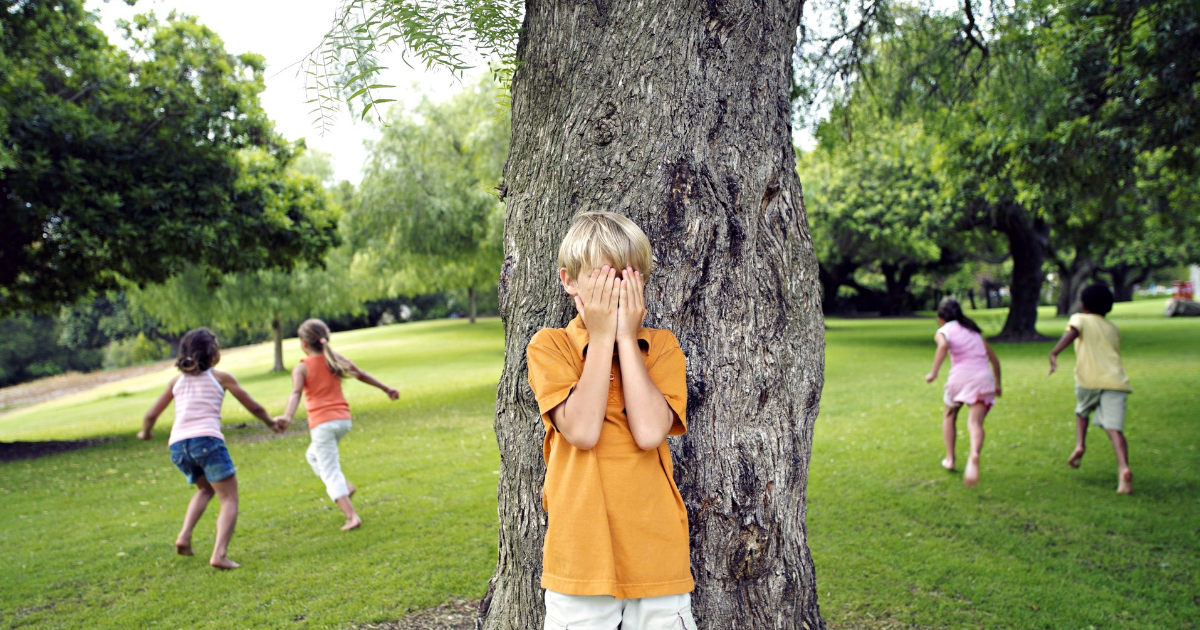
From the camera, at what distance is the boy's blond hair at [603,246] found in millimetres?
2180

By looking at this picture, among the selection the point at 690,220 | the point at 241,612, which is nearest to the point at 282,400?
the point at 241,612

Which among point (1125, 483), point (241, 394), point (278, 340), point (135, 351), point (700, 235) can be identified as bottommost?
point (135, 351)

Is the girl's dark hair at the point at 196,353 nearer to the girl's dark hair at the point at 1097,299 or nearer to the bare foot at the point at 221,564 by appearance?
the bare foot at the point at 221,564

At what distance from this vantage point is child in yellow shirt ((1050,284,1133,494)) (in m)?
6.40

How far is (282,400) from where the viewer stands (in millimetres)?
18375

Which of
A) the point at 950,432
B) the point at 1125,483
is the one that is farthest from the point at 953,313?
the point at 1125,483

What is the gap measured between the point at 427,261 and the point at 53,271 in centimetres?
689

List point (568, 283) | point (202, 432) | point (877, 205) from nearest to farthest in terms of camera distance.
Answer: point (568, 283) < point (202, 432) < point (877, 205)

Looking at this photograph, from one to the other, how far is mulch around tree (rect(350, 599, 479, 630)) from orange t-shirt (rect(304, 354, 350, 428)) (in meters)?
2.39

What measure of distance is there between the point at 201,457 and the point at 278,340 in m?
24.3

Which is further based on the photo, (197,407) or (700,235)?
(197,407)

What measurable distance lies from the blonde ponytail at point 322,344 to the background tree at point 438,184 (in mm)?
8558

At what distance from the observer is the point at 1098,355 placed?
21.4 ft

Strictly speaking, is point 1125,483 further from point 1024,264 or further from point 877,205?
point 1024,264
